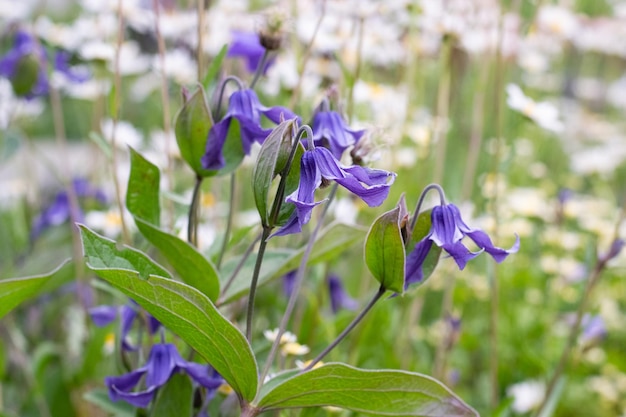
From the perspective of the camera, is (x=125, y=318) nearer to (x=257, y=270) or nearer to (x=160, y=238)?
(x=160, y=238)

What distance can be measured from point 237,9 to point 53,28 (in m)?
0.52

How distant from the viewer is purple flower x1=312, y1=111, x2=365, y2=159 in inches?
29.1

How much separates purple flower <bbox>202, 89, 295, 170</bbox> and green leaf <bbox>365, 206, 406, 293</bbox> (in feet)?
0.51

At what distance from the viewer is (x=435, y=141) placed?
1.49 meters

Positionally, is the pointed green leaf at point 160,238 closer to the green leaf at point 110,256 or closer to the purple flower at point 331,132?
the green leaf at point 110,256

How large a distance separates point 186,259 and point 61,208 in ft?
2.77

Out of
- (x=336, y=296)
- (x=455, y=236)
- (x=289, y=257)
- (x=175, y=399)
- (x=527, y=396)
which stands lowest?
(x=527, y=396)

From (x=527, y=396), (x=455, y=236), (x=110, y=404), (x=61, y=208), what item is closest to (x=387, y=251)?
(x=455, y=236)

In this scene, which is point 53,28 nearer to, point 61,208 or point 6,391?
point 61,208

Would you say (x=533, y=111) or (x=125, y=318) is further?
(x=533, y=111)

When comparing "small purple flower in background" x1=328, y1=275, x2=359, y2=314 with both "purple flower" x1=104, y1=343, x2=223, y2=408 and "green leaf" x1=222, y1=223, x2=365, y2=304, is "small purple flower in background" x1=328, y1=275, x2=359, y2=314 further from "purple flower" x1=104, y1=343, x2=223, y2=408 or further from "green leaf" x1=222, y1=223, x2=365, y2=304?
"purple flower" x1=104, y1=343, x2=223, y2=408

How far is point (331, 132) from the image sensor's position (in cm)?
74

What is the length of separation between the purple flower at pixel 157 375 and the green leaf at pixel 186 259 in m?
0.08

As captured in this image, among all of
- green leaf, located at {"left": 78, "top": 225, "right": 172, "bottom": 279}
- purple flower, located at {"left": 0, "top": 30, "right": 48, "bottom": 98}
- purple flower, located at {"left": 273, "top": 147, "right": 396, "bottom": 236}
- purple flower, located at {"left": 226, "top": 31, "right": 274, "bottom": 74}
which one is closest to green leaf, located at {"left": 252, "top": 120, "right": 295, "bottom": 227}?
purple flower, located at {"left": 273, "top": 147, "right": 396, "bottom": 236}
